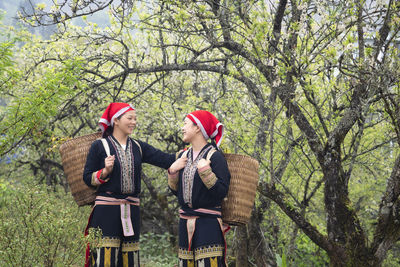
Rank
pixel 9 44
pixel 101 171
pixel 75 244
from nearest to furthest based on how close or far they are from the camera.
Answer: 1. pixel 75 244
2. pixel 101 171
3. pixel 9 44

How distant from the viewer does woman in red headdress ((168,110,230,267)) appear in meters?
3.59

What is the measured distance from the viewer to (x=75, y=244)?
313cm

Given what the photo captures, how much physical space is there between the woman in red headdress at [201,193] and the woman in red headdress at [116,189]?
0.46 m

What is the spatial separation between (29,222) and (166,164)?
1501 millimetres

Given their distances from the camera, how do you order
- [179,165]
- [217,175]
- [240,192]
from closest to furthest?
1. [217,175]
2. [240,192]
3. [179,165]

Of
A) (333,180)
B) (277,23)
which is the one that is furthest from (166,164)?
(277,23)

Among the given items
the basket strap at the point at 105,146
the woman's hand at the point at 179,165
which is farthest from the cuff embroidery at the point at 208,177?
the basket strap at the point at 105,146

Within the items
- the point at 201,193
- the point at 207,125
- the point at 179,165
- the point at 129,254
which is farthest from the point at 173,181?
the point at 129,254

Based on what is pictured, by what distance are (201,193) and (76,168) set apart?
1294 millimetres

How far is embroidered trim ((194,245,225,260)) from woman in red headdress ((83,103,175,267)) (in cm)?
70

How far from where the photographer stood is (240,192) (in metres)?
3.76

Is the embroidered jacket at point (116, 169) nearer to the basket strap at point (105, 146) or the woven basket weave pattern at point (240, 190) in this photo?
the basket strap at point (105, 146)

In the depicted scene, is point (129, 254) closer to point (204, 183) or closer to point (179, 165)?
point (179, 165)

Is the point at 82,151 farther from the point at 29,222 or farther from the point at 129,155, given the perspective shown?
the point at 29,222
